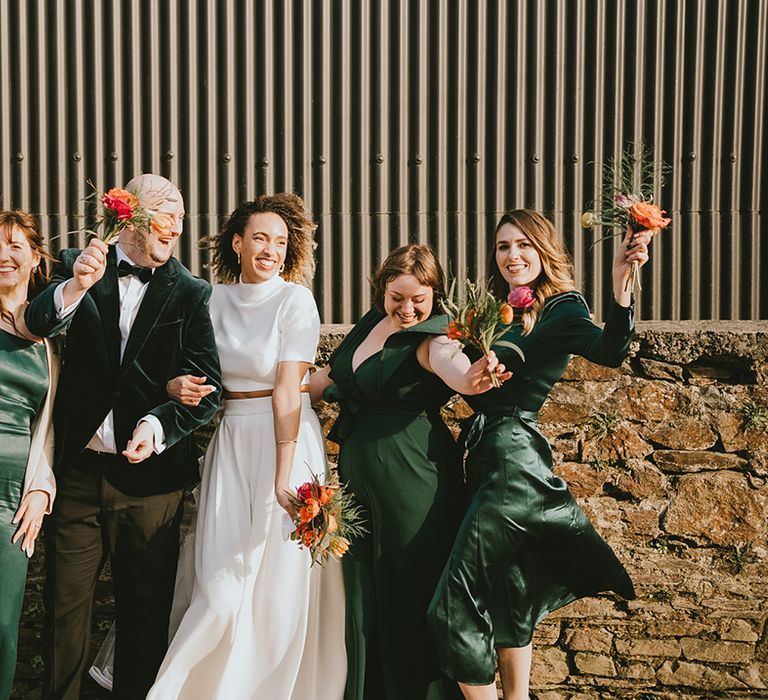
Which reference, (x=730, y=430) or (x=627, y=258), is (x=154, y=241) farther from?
(x=730, y=430)

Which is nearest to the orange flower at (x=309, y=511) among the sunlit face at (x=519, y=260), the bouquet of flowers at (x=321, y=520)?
the bouquet of flowers at (x=321, y=520)

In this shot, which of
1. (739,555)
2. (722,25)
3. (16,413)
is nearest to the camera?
(16,413)

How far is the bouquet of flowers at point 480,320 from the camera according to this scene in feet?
12.0

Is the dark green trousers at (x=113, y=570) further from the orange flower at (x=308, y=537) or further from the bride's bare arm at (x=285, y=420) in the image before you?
the orange flower at (x=308, y=537)

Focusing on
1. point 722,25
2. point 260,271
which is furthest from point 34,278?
point 722,25

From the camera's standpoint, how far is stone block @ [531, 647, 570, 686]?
4.85 m

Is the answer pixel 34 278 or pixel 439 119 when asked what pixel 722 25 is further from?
pixel 34 278

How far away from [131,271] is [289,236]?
714 mm

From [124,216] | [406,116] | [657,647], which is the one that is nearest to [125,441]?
[124,216]

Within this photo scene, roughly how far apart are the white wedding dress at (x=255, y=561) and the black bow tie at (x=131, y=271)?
1.05 ft

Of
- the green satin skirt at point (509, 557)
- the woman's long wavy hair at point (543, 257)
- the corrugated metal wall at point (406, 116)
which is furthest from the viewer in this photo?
the corrugated metal wall at point (406, 116)

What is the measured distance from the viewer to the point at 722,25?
18.0 feet

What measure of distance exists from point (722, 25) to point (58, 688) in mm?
4702

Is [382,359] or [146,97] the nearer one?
[382,359]
